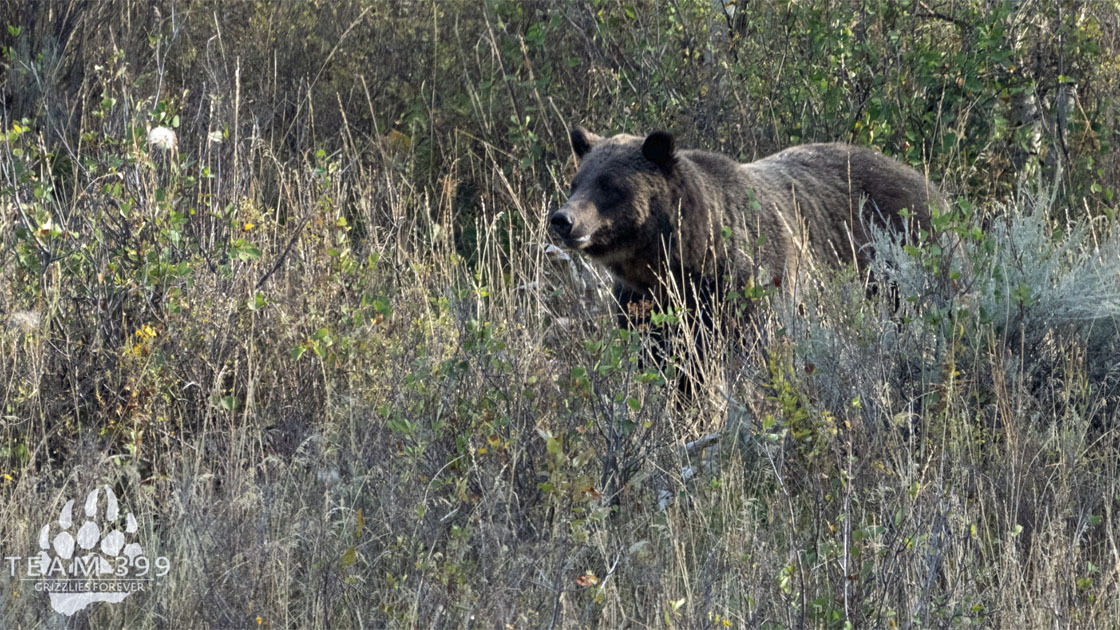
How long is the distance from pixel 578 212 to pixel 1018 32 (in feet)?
13.1

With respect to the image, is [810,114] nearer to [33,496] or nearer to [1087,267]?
[1087,267]

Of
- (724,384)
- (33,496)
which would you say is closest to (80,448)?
(33,496)

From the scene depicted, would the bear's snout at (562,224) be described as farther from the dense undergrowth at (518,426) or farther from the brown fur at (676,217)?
the dense undergrowth at (518,426)

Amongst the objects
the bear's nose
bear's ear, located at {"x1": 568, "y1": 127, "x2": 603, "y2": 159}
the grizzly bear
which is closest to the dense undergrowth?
the grizzly bear

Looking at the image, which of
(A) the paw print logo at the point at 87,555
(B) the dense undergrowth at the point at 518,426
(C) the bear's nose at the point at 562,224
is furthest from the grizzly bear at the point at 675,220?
(A) the paw print logo at the point at 87,555

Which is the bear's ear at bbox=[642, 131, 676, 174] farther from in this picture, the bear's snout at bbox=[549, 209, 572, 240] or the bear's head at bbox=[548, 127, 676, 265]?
the bear's snout at bbox=[549, 209, 572, 240]

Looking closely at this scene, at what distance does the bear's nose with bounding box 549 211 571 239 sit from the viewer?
5.89m

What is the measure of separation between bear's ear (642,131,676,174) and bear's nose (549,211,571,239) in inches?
23.8
